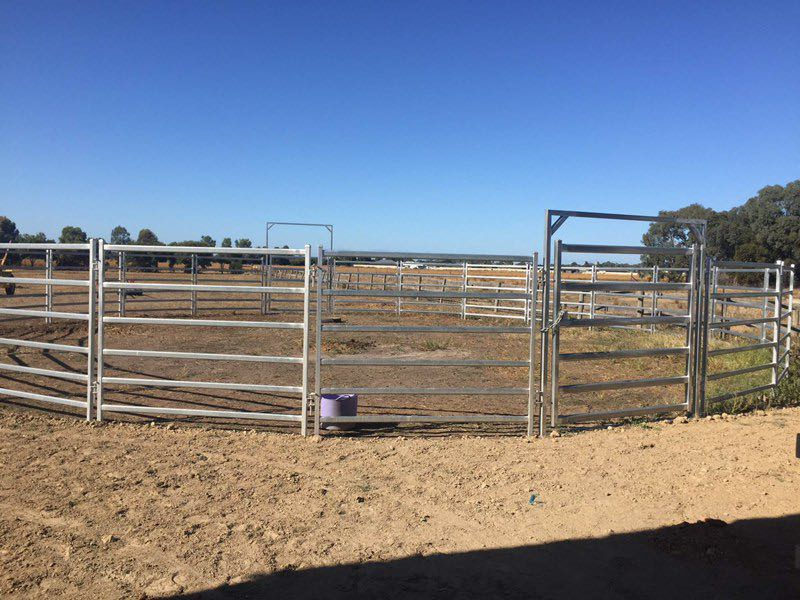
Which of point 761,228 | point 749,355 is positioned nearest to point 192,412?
point 749,355

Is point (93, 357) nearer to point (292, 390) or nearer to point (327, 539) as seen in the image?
point (292, 390)

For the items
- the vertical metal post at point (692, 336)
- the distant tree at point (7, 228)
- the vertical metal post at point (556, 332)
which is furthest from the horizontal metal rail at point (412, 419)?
the distant tree at point (7, 228)

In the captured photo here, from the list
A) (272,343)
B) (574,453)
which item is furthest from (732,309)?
(574,453)

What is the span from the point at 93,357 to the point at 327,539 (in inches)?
152

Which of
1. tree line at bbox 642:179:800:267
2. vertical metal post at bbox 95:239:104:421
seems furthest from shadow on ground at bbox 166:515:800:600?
tree line at bbox 642:179:800:267

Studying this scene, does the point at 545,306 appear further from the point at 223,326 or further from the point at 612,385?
the point at 223,326

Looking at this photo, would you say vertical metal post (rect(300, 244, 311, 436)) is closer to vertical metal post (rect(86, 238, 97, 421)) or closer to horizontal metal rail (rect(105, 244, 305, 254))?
horizontal metal rail (rect(105, 244, 305, 254))

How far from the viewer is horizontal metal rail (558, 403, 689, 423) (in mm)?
5953

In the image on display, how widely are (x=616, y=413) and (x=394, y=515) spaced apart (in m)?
2.98

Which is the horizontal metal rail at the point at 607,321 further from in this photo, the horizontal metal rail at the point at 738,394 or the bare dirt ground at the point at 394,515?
the horizontal metal rail at the point at 738,394

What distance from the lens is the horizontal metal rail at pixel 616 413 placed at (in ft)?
19.5

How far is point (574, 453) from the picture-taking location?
5.32 metres

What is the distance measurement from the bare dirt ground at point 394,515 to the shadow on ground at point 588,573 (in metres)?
0.01

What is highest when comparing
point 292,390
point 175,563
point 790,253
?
point 790,253
